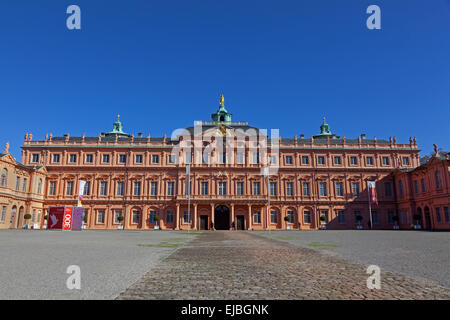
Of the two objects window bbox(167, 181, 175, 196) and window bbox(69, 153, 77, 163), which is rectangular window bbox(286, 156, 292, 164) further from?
window bbox(69, 153, 77, 163)

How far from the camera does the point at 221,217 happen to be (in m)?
51.7

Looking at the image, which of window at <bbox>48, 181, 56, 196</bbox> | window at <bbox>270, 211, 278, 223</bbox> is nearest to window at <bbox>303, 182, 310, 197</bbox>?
window at <bbox>270, 211, 278, 223</bbox>

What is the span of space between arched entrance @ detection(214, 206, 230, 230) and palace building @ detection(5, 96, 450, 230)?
0.16m

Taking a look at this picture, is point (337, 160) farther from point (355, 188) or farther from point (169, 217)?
point (169, 217)

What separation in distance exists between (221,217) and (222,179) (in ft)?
20.1

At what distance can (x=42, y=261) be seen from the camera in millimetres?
9156

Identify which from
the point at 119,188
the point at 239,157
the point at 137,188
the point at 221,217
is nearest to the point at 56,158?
the point at 119,188

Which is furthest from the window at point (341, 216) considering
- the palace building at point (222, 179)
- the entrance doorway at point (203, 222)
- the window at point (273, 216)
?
the entrance doorway at point (203, 222)

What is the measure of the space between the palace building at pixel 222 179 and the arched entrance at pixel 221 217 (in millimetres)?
162

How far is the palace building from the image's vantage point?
51.2 m

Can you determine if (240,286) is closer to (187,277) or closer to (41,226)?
(187,277)

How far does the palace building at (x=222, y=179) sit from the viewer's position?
51188 millimetres

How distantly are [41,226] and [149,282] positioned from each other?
2057 inches
